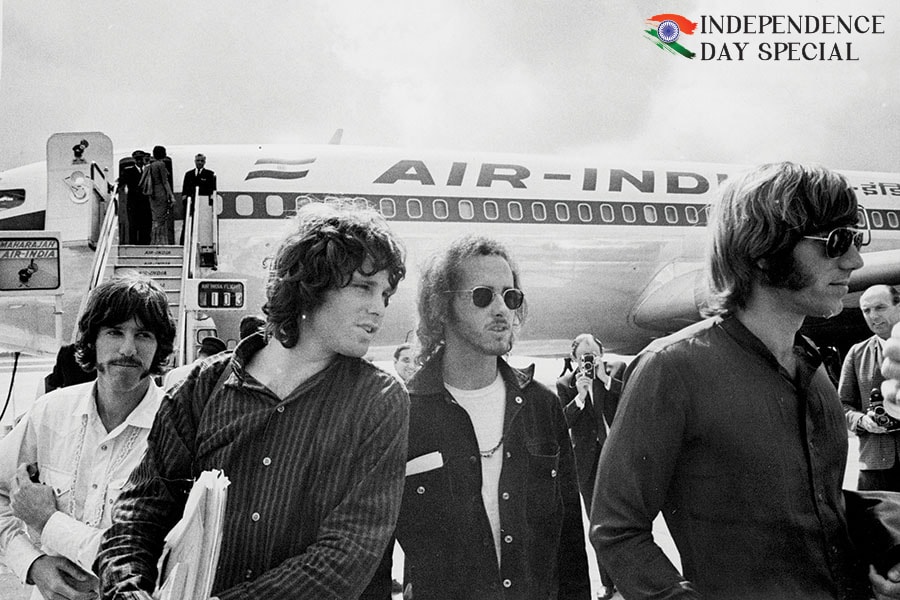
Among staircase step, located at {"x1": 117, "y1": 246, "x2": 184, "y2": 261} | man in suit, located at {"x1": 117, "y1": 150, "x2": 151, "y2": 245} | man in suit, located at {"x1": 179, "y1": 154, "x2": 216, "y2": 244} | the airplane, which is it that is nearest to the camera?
staircase step, located at {"x1": 117, "y1": 246, "x2": 184, "y2": 261}

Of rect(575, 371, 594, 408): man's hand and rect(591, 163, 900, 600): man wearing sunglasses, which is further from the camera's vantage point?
rect(575, 371, 594, 408): man's hand

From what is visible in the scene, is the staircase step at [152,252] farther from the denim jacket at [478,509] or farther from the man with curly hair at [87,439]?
the denim jacket at [478,509]

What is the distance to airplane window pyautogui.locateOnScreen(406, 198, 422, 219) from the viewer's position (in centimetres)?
700

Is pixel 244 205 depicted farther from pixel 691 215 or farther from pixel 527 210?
pixel 691 215

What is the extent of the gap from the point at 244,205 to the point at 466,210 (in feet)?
6.47

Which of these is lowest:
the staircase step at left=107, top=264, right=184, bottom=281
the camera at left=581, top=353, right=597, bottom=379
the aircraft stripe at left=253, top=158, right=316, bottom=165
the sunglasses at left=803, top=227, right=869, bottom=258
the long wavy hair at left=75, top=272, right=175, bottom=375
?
the camera at left=581, top=353, right=597, bottom=379

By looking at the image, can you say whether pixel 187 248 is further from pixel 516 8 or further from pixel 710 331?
pixel 710 331

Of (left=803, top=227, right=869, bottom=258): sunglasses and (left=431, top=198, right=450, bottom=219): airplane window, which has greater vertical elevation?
(left=431, top=198, right=450, bottom=219): airplane window

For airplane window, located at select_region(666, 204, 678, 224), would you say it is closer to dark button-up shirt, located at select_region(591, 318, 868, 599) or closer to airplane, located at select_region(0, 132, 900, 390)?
airplane, located at select_region(0, 132, 900, 390)

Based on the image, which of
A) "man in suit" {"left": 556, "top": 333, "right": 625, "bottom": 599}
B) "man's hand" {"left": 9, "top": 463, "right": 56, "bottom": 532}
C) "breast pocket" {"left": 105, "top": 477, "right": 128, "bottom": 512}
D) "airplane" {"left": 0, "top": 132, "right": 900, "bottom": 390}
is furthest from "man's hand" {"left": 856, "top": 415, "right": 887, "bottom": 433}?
"airplane" {"left": 0, "top": 132, "right": 900, "bottom": 390}

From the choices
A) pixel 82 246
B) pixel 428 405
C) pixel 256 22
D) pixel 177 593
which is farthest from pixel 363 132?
pixel 82 246

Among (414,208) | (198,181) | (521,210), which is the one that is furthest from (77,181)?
(521,210)

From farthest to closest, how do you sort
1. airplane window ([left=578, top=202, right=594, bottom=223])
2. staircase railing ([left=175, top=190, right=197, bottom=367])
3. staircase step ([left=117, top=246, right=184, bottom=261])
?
1. airplane window ([left=578, top=202, right=594, bottom=223])
2. staircase step ([left=117, top=246, right=184, bottom=261])
3. staircase railing ([left=175, top=190, right=197, bottom=367])

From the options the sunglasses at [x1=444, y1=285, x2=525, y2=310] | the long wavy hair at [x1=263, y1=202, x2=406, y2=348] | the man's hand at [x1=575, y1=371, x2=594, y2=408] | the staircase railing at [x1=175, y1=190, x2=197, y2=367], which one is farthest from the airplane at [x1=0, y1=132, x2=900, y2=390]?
the long wavy hair at [x1=263, y1=202, x2=406, y2=348]
